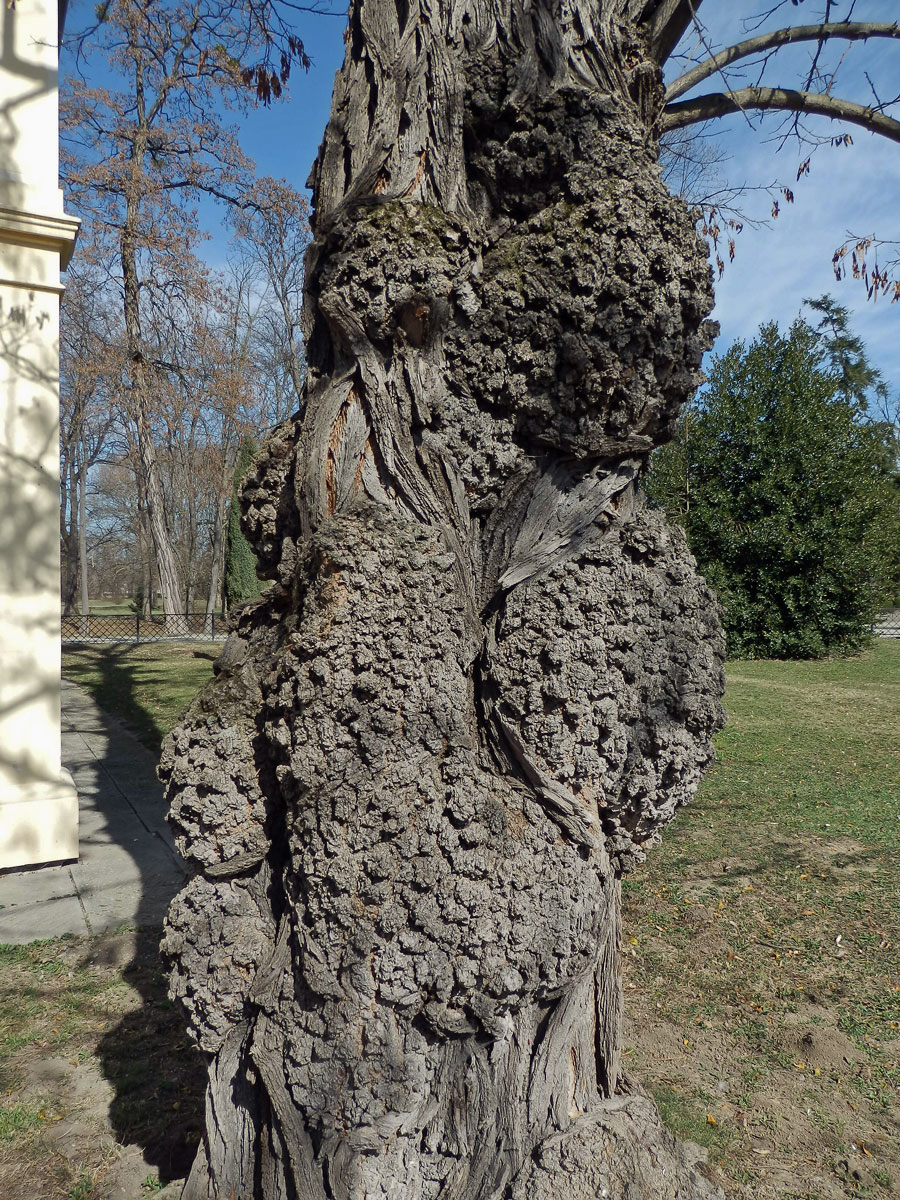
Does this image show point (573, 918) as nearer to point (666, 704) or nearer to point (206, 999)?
point (666, 704)

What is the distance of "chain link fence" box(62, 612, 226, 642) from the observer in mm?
23031

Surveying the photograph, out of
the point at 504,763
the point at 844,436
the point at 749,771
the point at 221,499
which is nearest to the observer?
the point at 504,763

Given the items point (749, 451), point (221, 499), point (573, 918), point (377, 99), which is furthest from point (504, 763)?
point (221, 499)

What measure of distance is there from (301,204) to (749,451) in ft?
38.8

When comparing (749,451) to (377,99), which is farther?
(749,451)

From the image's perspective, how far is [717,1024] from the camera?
10.9 feet

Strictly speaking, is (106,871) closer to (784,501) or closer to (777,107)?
(777,107)

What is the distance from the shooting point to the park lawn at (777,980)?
2627 millimetres

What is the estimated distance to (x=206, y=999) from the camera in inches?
80.6

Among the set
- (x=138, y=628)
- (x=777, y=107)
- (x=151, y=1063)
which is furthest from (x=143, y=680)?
(x=777, y=107)

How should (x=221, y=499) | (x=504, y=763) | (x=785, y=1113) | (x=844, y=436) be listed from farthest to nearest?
(x=221, y=499) < (x=844, y=436) < (x=785, y=1113) < (x=504, y=763)

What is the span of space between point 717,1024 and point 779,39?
534 cm

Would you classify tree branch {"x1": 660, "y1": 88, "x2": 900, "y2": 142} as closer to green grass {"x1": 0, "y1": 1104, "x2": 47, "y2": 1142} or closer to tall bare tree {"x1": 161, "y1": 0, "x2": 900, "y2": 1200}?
tall bare tree {"x1": 161, "y1": 0, "x2": 900, "y2": 1200}

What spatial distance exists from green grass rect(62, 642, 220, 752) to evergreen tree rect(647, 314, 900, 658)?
1064 centimetres
